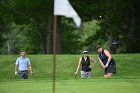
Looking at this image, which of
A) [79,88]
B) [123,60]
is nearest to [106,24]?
[123,60]

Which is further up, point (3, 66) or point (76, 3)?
point (76, 3)

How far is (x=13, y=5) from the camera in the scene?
45438 mm

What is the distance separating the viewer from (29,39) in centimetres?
7000

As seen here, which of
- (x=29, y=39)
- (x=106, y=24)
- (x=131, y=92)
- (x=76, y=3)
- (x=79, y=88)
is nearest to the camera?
(x=131, y=92)

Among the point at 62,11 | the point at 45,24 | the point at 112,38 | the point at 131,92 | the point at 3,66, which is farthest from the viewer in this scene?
the point at 45,24

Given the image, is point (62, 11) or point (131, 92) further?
point (131, 92)

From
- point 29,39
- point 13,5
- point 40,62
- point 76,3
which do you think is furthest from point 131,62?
point 29,39

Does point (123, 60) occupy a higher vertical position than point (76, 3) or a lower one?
lower

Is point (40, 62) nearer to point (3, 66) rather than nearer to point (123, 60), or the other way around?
point (3, 66)

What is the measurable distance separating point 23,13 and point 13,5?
149cm

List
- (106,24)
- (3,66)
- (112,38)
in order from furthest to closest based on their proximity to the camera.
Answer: (112,38) → (106,24) → (3,66)

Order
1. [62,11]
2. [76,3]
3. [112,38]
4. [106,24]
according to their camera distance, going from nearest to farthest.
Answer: [62,11] → [76,3] → [106,24] → [112,38]

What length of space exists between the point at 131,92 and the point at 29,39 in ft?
183

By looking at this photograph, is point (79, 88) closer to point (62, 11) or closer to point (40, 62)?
point (62, 11)
